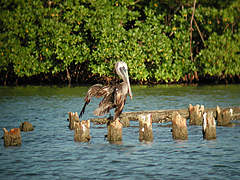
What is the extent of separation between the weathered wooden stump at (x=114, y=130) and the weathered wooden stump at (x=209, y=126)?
2.26 m

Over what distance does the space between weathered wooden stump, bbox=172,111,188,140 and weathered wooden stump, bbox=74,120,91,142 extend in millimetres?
2314

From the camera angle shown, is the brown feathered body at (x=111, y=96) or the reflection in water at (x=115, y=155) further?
the brown feathered body at (x=111, y=96)

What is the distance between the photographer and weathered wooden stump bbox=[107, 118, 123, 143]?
41.8 ft

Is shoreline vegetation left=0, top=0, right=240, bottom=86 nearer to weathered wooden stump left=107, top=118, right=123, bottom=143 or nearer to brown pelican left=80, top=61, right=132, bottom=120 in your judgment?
brown pelican left=80, top=61, right=132, bottom=120

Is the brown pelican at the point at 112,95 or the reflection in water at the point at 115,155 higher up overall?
the brown pelican at the point at 112,95

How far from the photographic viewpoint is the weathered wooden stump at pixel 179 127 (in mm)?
12845

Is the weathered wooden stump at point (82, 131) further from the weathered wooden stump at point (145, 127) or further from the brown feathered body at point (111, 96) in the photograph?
the weathered wooden stump at point (145, 127)

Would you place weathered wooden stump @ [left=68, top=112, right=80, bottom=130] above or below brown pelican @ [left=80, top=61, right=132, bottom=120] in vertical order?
below

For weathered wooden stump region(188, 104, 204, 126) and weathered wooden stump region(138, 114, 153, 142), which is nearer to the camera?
weathered wooden stump region(138, 114, 153, 142)

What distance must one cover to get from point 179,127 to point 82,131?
2607mm

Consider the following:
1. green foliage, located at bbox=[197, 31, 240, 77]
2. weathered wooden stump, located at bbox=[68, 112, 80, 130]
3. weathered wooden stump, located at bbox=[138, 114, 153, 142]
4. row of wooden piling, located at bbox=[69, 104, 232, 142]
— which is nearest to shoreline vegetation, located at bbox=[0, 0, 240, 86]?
green foliage, located at bbox=[197, 31, 240, 77]

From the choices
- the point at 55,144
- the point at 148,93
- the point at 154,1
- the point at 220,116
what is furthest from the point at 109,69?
the point at 55,144

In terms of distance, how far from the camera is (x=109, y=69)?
94.5 ft

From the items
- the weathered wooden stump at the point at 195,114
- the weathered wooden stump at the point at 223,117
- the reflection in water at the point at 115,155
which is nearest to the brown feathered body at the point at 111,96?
the reflection in water at the point at 115,155
